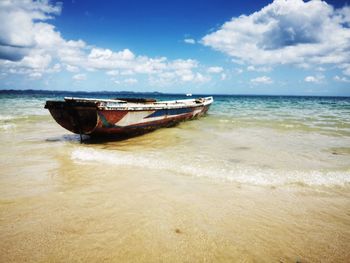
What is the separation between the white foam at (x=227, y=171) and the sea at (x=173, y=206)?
22 millimetres

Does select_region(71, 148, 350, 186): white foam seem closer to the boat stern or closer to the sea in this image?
the sea

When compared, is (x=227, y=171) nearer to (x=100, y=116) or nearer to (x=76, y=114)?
(x=100, y=116)

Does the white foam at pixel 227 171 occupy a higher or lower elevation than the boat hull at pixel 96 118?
lower

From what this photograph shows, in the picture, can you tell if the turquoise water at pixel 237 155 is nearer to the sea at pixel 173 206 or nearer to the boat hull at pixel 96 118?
the sea at pixel 173 206

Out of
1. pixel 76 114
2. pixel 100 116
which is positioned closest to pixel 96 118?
pixel 100 116

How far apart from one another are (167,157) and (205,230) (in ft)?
10.6

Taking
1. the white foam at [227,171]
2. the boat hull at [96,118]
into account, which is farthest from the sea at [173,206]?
the boat hull at [96,118]

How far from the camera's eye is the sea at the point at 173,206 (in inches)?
93.7

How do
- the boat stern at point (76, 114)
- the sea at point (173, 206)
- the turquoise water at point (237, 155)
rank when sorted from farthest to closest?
1. the boat stern at point (76, 114)
2. the turquoise water at point (237, 155)
3. the sea at point (173, 206)

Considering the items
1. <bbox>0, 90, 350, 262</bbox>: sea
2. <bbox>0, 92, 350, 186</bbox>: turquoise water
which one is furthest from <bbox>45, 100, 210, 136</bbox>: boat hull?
<bbox>0, 90, 350, 262</bbox>: sea

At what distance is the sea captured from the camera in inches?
93.7

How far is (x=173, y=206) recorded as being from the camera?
3.29 meters

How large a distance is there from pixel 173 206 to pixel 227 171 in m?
1.93

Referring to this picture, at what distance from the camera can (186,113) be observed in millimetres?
12914
